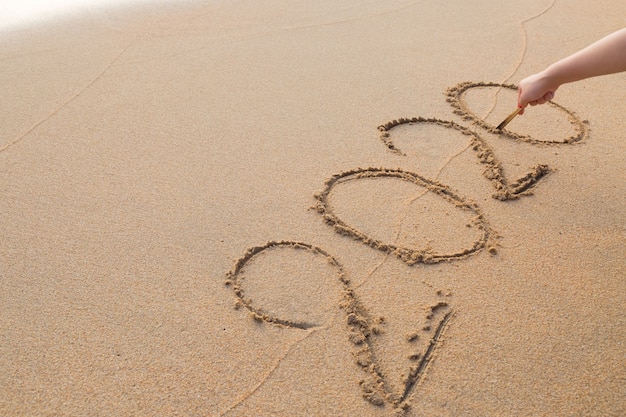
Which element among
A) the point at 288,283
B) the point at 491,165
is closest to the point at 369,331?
the point at 288,283

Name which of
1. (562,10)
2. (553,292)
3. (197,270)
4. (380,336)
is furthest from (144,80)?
(562,10)

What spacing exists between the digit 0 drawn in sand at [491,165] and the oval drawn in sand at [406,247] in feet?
0.44

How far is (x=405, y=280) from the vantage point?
1829 mm

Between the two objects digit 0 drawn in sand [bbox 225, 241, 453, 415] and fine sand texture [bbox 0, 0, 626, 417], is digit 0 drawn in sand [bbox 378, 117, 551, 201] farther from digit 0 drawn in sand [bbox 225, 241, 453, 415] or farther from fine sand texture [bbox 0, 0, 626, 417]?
digit 0 drawn in sand [bbox 225, 241, 453, 415]

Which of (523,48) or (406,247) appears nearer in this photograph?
(406,247)

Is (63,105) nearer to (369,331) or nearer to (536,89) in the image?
(369,331)

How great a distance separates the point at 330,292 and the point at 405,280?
0.70ft

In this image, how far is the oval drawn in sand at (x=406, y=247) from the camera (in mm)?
1920

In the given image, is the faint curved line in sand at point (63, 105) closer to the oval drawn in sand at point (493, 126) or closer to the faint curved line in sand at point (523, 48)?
the oval drawn in sand at point (493, 126)

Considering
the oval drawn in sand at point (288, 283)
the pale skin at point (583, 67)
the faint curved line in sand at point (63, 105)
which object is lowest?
the oval drawn in sand at point (288, 283)

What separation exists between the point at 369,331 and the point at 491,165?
0.91 meters

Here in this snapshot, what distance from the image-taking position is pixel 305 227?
2.01m

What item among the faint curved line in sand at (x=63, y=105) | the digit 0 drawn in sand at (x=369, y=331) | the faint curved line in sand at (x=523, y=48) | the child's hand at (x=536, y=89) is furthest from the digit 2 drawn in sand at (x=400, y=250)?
the faint curved line in sand at (x=63, y=105)

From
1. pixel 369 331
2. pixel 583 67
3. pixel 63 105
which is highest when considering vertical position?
pixel 583 67
